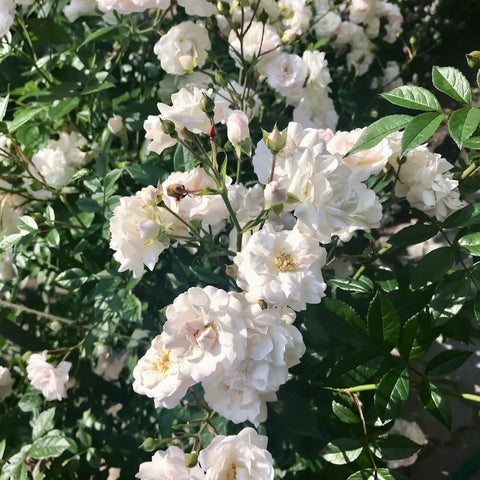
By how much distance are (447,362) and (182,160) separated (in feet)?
2.19

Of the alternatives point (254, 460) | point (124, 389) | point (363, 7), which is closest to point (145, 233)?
point (254, 460)

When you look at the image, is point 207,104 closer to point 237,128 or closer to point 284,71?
point 237,128

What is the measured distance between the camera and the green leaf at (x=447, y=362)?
3.00 ft

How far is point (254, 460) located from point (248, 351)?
180 mm

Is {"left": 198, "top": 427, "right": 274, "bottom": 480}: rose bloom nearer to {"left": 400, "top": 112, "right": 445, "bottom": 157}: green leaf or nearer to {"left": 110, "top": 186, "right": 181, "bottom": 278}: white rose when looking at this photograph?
{"left": 110, "top": 186, "right": 181, "bottom": 278}: white rose

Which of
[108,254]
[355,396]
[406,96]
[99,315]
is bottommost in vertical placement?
[99,315]

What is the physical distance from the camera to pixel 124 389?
1.66 meters

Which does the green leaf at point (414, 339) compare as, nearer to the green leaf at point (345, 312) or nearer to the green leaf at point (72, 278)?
the green leaf at point (345, 312)

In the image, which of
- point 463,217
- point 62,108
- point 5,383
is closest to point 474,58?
point 463,217

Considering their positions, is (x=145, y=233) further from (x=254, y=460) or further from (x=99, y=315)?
(x=99, y=315)

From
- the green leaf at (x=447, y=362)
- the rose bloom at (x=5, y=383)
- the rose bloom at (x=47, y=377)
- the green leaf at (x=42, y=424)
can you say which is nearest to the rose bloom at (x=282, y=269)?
the green leaf at (x=447, y=362)

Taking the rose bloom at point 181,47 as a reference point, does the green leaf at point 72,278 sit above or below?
below

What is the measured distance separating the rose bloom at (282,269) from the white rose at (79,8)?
1.02m

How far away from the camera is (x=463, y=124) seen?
29.1 inches
